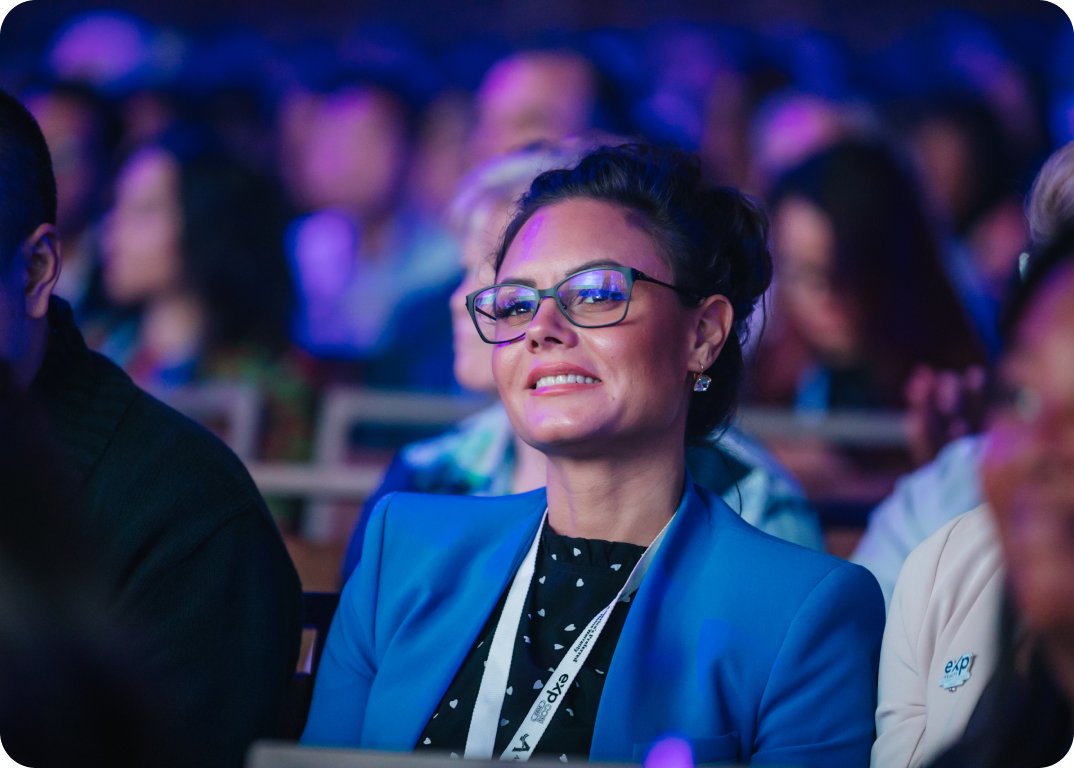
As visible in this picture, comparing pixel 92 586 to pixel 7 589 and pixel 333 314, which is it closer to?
pixel 7 589

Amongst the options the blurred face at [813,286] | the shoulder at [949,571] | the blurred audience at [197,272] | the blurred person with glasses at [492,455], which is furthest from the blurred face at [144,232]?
the shoulder at [949,571]

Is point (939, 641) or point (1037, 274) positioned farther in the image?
point (939, 641)

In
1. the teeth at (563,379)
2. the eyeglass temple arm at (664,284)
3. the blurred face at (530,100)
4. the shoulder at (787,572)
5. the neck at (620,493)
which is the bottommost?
the shoulder at (787,572)

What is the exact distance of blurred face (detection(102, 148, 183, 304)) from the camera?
15.1 feet

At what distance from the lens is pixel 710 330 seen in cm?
148

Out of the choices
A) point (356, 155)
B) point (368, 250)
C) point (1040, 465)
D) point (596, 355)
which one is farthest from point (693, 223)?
point (356, 155)

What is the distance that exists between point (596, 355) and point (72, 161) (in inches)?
163

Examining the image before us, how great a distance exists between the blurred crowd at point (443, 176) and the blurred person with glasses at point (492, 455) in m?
1.76

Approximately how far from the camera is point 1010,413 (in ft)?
2.80

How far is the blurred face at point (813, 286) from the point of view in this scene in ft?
13.7

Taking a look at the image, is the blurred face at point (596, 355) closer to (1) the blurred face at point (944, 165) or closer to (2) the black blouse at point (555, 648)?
(2) the black blouse at point (555, 648)

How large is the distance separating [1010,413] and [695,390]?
0.67 meters

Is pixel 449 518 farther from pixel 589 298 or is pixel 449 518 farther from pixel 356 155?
pixel 356 155

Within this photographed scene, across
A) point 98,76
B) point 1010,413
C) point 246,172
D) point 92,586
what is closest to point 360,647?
point 92,586
